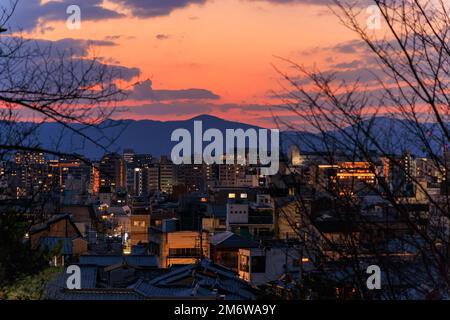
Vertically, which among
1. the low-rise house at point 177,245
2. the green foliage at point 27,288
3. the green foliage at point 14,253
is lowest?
the low-rise house at point 177,245

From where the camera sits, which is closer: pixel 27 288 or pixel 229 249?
pixel 27 288

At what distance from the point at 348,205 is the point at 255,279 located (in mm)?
14829

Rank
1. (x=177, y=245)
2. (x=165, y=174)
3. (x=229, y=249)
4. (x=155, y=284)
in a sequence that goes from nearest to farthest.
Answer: (x=155, y=284)
(x=229, y=249)
(x=177, y=245)
(x=165, y=174)

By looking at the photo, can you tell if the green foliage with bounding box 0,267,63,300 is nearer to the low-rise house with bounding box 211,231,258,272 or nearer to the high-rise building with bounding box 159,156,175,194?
the low-rise house with bounding box 211,231,258,272

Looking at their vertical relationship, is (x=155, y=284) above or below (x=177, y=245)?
above

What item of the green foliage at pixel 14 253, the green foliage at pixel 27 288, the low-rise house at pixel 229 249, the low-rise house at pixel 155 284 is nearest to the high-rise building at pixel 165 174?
the low-rise house at pixel 229 249

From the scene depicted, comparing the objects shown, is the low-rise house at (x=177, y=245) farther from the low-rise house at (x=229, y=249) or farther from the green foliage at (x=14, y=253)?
the green foliage at (x=14, y=253)

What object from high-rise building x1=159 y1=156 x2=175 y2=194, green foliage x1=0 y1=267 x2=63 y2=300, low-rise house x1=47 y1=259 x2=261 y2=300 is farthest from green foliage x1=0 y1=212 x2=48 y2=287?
high-rise building x1=159 y1=156 x2=175 y2=194

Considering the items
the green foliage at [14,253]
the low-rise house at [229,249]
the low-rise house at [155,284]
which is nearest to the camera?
the green foliage at [14,253]

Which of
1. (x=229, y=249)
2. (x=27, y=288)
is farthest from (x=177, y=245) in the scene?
(x=27, y=288)

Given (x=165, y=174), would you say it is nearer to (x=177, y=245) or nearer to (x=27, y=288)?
(x=177, y=245)

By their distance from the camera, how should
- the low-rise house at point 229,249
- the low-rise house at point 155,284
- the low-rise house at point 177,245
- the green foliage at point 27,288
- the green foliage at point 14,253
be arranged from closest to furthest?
the green foliage at point 14,253, the green foliage at point 27,288, the low-rise house at point 155,284, the low-rise house at point 229,249, the low-rise house at point 177,245
